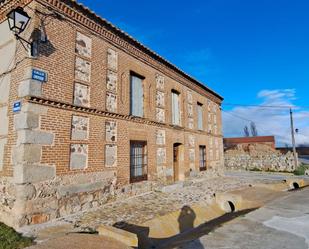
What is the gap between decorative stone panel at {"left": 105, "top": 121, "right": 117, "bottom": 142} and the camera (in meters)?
7.94

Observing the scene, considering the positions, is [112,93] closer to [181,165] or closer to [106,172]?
[106,172]

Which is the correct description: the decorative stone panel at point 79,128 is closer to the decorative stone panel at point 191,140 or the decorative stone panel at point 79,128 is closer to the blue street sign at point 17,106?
the blue street sign at point 17,106

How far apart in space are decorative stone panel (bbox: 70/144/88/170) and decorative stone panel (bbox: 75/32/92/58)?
288cm

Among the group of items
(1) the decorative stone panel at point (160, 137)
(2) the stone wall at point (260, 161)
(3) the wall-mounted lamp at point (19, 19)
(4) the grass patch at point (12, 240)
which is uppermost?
(3) the wall-mounted lamp at point (19, 19)

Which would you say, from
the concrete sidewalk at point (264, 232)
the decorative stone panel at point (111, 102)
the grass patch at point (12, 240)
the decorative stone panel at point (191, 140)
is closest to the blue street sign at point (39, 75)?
the decorative stone panel at point (111, 102)

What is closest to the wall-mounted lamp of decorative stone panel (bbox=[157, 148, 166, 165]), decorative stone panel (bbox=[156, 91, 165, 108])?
decorative stone panel (bbox=[156, 91, 165, 108])

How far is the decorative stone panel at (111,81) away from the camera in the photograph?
27.0 feet

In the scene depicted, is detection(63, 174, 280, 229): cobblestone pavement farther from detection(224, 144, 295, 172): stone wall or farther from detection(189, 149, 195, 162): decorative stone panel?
detection(224, 144, 295, 172): stone wall

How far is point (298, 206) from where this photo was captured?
7398mm

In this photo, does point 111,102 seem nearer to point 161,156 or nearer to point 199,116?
point 161,156

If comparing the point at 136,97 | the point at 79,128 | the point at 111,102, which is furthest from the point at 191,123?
the point at 79,128

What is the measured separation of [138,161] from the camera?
9.51 meters

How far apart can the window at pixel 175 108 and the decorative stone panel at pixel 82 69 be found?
5.71 metres

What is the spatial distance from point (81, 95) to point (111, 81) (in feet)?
4.88
